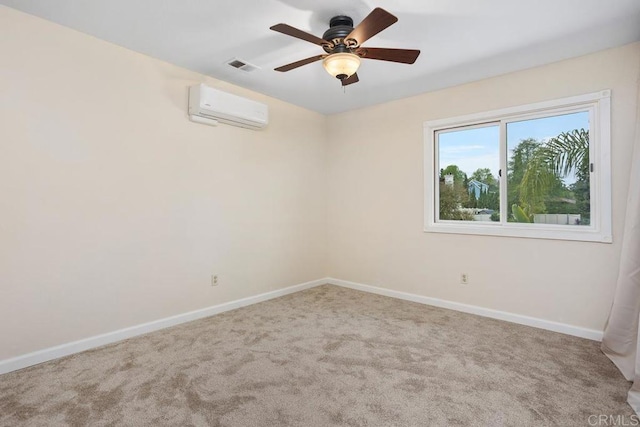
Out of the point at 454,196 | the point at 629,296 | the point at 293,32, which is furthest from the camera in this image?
the point at 454,196

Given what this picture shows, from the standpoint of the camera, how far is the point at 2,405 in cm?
186

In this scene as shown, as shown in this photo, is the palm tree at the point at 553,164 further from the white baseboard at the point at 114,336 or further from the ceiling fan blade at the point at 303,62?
the white baseboard at the point at 114,336

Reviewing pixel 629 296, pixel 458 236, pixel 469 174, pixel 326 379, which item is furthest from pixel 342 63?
pixel 629 296

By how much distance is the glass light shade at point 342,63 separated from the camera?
2162mm

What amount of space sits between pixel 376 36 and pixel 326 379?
8.53 ft

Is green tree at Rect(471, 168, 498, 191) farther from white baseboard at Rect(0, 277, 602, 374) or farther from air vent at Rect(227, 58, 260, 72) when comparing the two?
air vent at Rect(227, 58, 260, 72)

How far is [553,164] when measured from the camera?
3129 mm

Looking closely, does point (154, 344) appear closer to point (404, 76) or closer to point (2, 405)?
point (2, 405)

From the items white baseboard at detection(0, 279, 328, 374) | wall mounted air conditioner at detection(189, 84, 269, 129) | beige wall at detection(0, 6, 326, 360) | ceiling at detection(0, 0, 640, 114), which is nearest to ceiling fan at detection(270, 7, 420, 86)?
ceiling at detection(0, 0, 640, 114)

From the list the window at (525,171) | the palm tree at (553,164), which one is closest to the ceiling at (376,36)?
the window at (525,171)

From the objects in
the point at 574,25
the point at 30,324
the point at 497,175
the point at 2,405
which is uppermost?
the point at 574,25

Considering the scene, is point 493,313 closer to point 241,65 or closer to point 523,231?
point 523,231

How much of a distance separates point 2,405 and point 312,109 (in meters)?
4.14

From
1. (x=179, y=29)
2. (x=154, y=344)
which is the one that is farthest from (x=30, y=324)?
(x=179, y=29)
